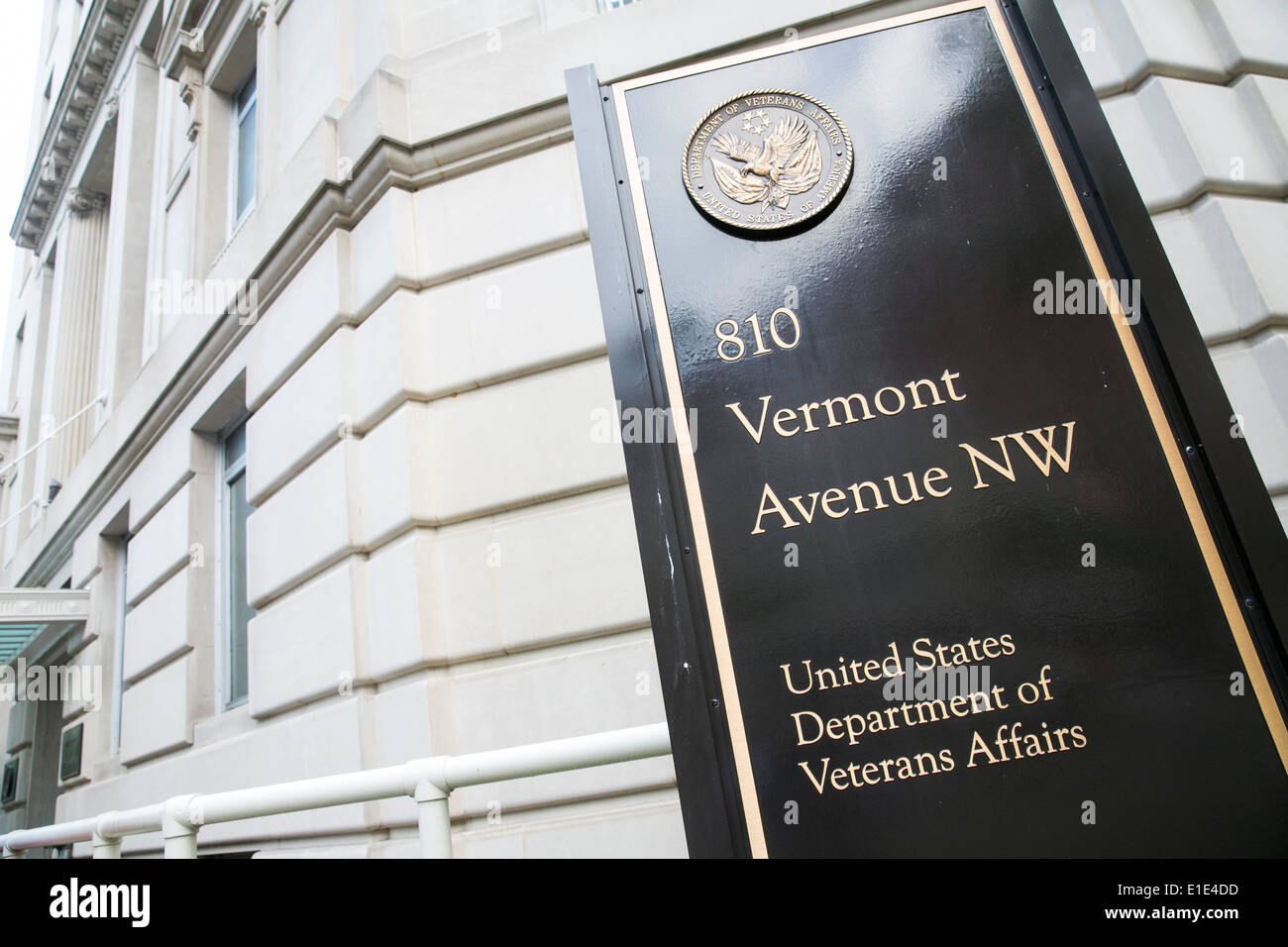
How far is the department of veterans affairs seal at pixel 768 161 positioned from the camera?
264cm

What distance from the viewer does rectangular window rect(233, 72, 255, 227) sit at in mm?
9125

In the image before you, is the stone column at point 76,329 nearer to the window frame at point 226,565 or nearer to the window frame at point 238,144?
the window frame at point 238,144

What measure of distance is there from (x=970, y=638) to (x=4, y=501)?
64.4 ft

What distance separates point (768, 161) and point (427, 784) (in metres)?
2.37

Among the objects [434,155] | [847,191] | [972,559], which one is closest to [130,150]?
[434,155]

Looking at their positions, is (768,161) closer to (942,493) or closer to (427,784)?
(942,493)

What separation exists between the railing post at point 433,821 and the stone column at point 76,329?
12.9 meters

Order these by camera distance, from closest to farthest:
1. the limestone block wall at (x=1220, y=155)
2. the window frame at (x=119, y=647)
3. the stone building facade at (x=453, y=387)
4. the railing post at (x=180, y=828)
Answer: the railing post at (x=180, y=828) → the limestone block wall at (x=1220, y=155) → the stone building facade at (x=453, y=387) → the window frame at (x=119, y=647)

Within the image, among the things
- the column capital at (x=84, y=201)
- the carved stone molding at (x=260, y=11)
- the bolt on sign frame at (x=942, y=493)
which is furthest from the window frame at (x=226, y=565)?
the column capital at (x=84, y=201)

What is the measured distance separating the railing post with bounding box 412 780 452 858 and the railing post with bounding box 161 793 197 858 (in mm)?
1221

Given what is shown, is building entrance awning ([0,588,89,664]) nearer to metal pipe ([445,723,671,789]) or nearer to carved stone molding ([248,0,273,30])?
carved stone molding ([248,0,273,30])

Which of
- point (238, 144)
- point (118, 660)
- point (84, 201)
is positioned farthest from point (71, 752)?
point (84, 201)

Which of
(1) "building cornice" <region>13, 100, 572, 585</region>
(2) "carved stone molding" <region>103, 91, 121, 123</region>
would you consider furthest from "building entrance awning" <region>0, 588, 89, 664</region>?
(2) "carved stone molding" <region>103, 91, 121, 123</region>
